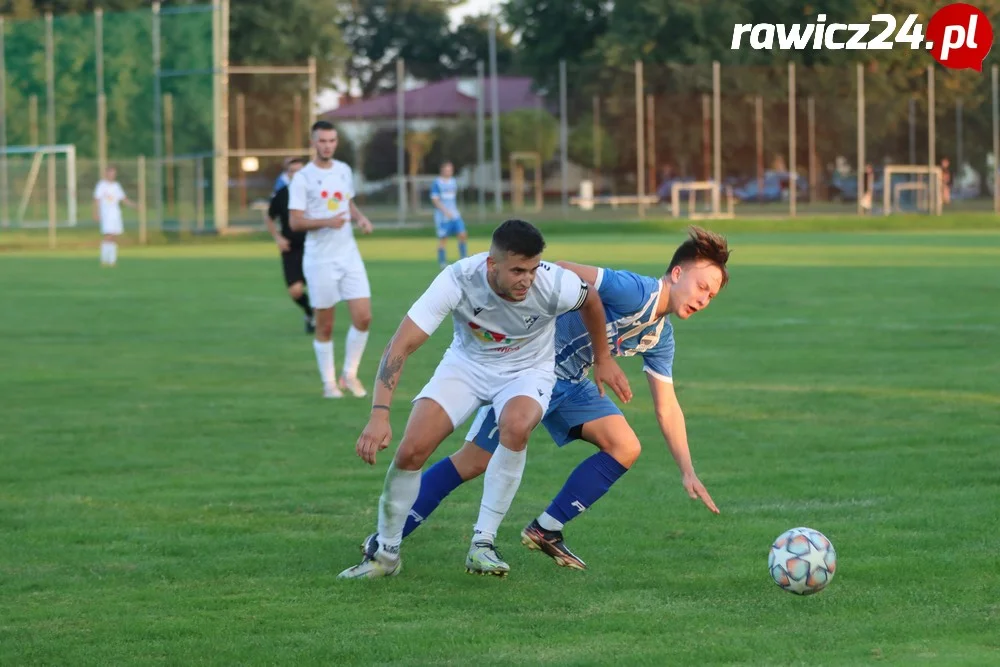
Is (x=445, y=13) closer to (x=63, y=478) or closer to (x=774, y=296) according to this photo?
(x=774, y=296)

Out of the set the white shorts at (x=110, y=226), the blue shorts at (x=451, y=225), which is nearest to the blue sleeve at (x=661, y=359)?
the blue shorts at (x=451, y=225)

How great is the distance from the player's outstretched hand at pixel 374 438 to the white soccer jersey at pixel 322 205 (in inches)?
256

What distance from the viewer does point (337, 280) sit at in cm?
1228

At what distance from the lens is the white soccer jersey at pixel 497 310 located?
595cm

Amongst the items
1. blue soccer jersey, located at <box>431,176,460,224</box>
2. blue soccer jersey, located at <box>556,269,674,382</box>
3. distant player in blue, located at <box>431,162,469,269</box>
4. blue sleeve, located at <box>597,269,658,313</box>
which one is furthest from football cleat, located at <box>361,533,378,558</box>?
blue soccer jersey, located at <box>431,176,460,224</box>

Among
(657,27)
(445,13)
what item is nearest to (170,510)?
(657,27)

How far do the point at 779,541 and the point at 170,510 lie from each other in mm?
3358

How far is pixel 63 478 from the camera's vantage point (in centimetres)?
874

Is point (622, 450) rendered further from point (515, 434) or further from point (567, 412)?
point (515, 434)

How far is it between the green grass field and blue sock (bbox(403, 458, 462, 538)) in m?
0.18

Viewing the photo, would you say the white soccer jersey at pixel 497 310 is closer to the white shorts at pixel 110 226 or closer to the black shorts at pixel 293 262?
the black shorts at pixel 293 262

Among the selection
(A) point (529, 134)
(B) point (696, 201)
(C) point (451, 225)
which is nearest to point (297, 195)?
(C) point (451, 225)

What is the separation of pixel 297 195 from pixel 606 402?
6214mm

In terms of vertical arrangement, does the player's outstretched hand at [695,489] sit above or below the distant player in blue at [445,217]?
below
